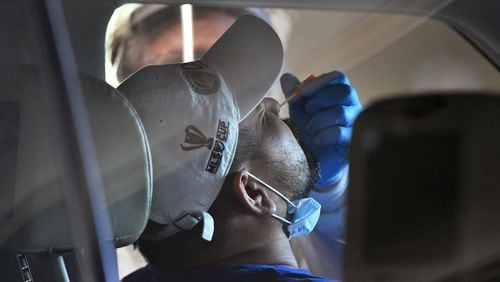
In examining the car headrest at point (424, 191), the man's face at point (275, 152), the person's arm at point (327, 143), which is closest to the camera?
the car headrest at point (424, 191)

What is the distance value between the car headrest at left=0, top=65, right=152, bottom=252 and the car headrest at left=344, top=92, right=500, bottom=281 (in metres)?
0.30

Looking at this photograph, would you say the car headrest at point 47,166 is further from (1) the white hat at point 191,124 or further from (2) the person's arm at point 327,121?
(2) the person's arm at point 327,121

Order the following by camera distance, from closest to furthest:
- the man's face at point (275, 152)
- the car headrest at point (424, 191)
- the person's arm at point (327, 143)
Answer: the car headrest at point (424, 191) → the person's arm at point (327, 143) → the man's face at point (275, 152)

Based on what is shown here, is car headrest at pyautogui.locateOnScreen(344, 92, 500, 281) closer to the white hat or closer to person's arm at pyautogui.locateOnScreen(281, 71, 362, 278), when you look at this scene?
person's arm at pyautogui.locateOnScreen(281, 71, 362, 278)

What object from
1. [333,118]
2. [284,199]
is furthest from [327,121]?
[284,199]

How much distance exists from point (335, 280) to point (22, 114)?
0.49 m

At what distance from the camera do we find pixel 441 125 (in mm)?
1046

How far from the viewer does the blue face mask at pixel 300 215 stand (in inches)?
46.7

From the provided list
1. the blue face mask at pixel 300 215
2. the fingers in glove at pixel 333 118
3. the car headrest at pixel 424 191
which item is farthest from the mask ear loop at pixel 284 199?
the car headrest at pixel 424 191

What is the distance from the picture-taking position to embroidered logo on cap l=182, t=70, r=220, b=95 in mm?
1200

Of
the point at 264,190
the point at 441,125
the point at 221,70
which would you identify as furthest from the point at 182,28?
the point at 441,125

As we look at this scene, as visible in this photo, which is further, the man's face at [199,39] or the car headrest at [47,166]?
the man's face at [199,39]

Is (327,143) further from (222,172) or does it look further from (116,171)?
(116,171)

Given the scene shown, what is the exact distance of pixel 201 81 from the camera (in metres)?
1.21
